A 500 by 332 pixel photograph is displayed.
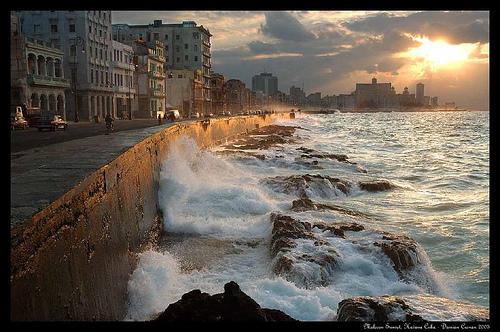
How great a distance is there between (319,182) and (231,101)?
112240 millimetres

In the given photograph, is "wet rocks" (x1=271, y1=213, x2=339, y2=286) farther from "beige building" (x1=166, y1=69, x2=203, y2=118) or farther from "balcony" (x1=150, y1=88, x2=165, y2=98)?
"beige building" (x1=166, y1=69, x2=203, y2=118)

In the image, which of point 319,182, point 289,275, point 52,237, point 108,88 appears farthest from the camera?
point 108,88

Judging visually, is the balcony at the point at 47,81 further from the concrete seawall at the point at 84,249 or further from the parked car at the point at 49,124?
the concrete seawall at the point at 84,249

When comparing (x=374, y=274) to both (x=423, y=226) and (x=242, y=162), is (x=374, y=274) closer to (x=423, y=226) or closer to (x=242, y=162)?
(x=423, y=226)

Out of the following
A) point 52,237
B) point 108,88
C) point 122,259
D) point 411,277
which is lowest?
point 411,277

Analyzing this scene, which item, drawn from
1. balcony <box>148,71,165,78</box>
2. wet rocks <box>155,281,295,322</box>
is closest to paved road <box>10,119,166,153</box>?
wet rocks <box>155,281,295,322</box>

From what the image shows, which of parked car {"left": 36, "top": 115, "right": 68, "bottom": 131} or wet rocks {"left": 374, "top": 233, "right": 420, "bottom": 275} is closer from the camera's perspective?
wet rocks {"left": 374, "top": 233, "right": 420, "bottom": 275}

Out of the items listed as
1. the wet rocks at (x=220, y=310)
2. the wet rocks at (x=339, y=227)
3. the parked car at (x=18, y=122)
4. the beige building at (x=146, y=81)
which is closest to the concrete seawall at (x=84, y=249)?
the wet rocks at (x=220, y=310)

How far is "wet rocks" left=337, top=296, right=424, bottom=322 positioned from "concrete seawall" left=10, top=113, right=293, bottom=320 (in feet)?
9.96

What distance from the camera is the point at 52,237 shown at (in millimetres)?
4266

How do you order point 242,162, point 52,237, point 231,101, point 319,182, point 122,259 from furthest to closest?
point 231,101 → point 242,162 → point 319,182 → point 122,259 → point 52,237

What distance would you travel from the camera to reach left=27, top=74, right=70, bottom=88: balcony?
4034 cm

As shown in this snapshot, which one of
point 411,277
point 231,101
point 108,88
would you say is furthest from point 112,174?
point 231,101

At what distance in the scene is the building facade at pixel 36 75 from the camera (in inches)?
1547
